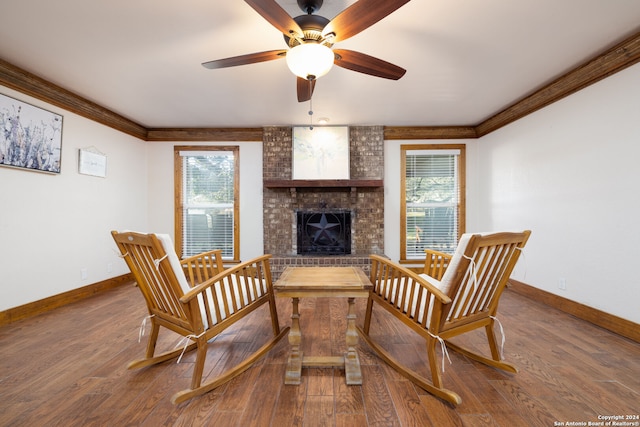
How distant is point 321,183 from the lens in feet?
13.5

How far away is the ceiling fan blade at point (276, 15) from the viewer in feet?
4.49

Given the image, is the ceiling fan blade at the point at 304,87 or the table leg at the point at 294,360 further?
the ceiling fan blade at the point at 304,87

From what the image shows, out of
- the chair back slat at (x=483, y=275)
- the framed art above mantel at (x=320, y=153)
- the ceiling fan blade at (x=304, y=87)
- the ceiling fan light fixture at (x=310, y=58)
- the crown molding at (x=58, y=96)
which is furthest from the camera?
the framed art above mantel at (x=320, y=153)

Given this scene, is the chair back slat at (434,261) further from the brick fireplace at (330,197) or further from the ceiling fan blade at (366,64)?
the brick fireplace at (330,197)

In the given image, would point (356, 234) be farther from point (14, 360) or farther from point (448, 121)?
point (14, 360)

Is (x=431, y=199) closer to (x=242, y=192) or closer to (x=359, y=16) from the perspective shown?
(x=242, y=192)

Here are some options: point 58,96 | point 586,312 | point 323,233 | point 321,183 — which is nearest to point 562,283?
Result: point 586,312

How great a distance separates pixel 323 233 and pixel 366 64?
2818mm

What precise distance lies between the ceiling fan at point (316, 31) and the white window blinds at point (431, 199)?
2819mm

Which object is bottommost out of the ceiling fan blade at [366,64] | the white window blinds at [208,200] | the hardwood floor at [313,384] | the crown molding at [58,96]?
the hardwood floor at [313,384]

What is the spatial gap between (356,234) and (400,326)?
2040 mm

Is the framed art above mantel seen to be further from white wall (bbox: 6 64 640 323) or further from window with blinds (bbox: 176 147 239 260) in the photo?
window with blinds (bbox: 176 147 239 260)

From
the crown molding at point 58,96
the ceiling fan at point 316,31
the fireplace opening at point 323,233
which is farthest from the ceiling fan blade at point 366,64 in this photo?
the crown molding at point 58,96

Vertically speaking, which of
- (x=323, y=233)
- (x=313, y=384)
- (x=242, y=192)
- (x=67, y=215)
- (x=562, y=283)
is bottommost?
(x=313, y=384)
